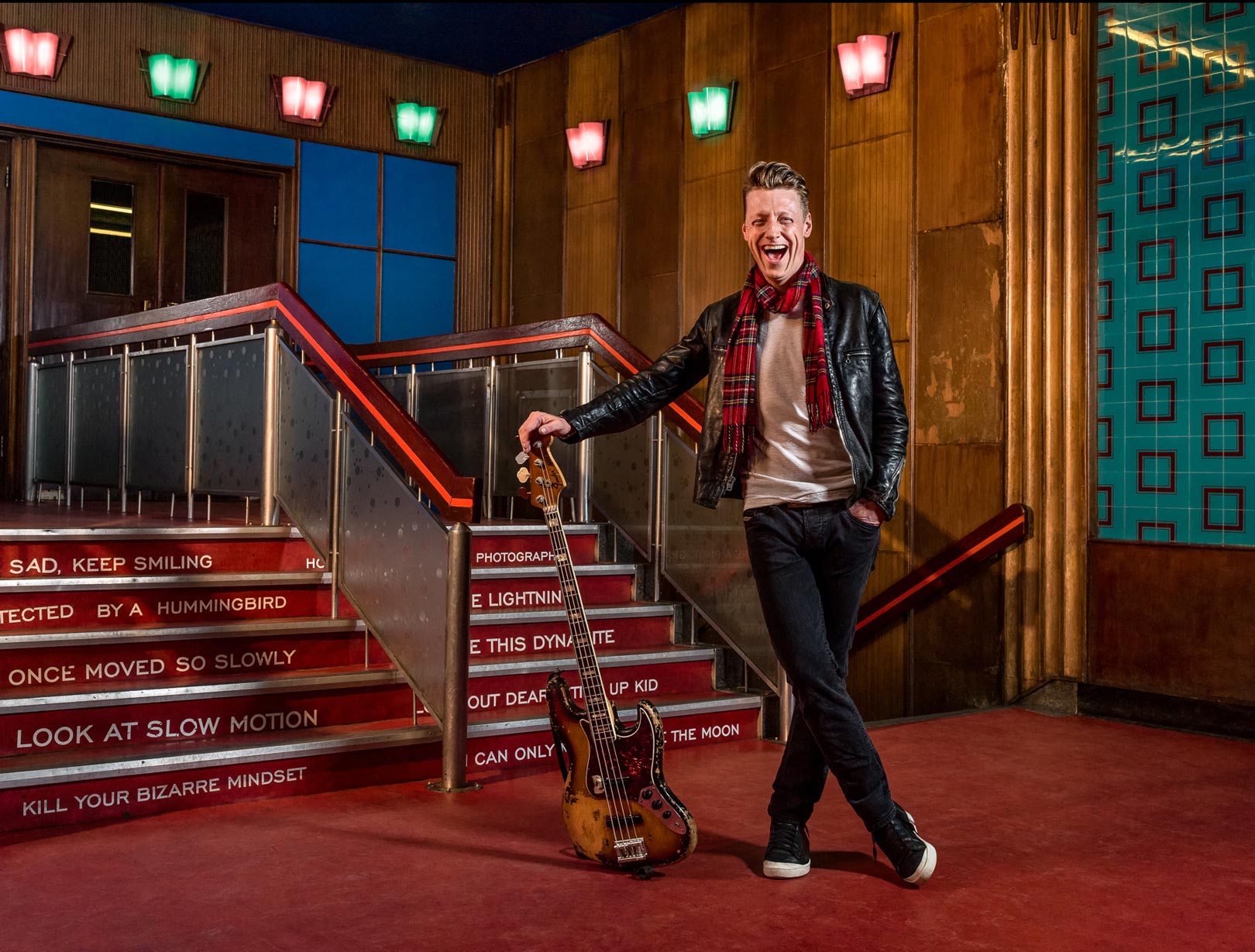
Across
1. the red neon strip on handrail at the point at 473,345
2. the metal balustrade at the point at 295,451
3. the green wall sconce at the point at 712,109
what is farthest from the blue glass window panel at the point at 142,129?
the green wall sconce at the point at 712,109

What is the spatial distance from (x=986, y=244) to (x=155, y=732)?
4440 mm

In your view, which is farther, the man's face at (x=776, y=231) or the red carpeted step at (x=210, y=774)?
the red carpeted step at (x=210, y=774)

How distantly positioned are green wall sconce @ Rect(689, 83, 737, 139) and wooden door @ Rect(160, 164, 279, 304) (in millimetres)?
3204

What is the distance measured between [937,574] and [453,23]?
535cm

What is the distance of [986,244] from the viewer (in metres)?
6.18

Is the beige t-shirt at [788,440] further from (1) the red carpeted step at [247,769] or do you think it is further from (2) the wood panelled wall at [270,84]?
(2) the wood panelled wall at [270,84]

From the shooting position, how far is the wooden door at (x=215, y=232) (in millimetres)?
8773

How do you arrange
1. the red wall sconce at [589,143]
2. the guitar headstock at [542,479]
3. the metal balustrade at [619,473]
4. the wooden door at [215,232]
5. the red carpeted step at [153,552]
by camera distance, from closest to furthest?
the guitar headstock at [542,479] → the red carpeted step at [153,552] → the metal balustrade at [619,473] → the wooden door at [215,232] → the red wall sconce at [589,143]

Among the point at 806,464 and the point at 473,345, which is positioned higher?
the point at 473,345

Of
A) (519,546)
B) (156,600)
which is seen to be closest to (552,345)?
(519,546)

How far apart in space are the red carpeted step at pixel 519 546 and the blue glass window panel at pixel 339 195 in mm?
4541

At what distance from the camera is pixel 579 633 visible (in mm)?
3051

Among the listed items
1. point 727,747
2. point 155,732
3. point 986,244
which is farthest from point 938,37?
point 155,732

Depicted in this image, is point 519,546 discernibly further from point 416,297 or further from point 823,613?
point 416,297
